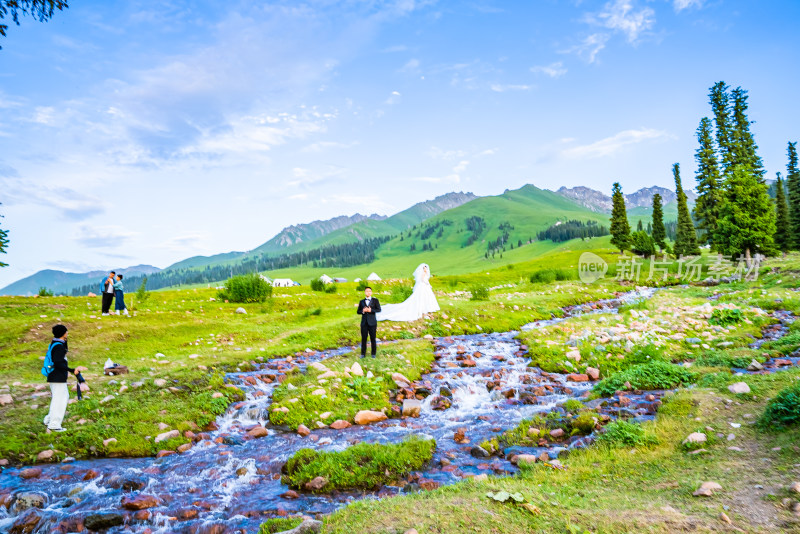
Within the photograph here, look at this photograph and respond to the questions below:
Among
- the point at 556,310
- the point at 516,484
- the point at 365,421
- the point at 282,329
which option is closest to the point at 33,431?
the point at 365,421

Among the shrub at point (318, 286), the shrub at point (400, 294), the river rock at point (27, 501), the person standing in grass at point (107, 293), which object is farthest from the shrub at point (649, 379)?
the shrub at point (318, 286)

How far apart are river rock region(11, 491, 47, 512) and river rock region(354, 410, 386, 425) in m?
6.73

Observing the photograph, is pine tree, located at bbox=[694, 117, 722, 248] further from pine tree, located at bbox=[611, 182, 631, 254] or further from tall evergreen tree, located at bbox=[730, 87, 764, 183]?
pine tree, located at bbox=[611, 182, 631, 254]

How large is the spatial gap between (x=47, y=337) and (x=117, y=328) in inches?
117

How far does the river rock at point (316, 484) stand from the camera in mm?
7801

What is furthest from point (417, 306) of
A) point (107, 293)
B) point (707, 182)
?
point (707, 182)

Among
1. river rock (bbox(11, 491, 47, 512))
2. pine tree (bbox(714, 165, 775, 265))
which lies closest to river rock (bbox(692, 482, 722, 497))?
river rock (bbox(11, 491, 47, 512))

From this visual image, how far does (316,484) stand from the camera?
782 cm

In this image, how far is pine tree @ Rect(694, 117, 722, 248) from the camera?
6531 cm

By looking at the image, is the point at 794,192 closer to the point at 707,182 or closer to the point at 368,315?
the point at 707,182

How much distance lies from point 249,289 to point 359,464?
3271 centimetres

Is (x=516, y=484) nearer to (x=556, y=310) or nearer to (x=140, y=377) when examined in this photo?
(x=140, y=377)

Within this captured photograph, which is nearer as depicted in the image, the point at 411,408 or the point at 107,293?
the point at 411,408

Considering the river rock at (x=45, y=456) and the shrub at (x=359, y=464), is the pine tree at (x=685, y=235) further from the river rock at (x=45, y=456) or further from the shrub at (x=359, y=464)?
the river rock at (x=45, y=456)
